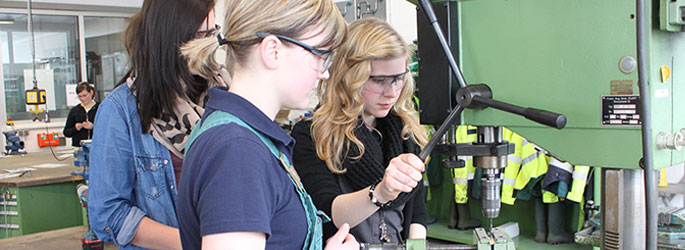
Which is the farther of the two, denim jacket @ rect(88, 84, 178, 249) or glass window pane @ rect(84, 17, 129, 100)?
glass window pane @ rect(84, 17, 129, 100)

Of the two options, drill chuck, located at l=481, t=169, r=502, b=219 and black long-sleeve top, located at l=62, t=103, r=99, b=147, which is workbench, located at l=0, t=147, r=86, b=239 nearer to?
black long-sleeve top, located at l=62, t=103, r=99, b=147

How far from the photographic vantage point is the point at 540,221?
3.87 meters

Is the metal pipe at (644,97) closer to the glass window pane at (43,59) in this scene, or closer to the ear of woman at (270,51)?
the ear of woman at (270,51)

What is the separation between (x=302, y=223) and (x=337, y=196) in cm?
51

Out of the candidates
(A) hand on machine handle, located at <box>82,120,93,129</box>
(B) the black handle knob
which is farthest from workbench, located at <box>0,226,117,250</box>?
(A) hand on machine handle, located at <box>82,120,93,129</box>

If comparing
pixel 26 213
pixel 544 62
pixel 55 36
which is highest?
pixel 55 36

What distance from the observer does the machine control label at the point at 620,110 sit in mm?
951

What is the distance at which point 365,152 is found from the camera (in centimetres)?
158

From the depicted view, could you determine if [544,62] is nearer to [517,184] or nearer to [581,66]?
[581,66]

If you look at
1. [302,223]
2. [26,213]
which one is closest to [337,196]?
[302,223]

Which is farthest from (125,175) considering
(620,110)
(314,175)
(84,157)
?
(84,157)

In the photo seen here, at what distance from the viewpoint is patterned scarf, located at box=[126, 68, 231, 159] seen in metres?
1.34

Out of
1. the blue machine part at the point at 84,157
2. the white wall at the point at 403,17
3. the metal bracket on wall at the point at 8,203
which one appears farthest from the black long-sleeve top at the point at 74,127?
the white wall at the point at 403,17

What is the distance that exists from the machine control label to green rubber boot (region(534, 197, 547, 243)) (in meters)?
3.01
